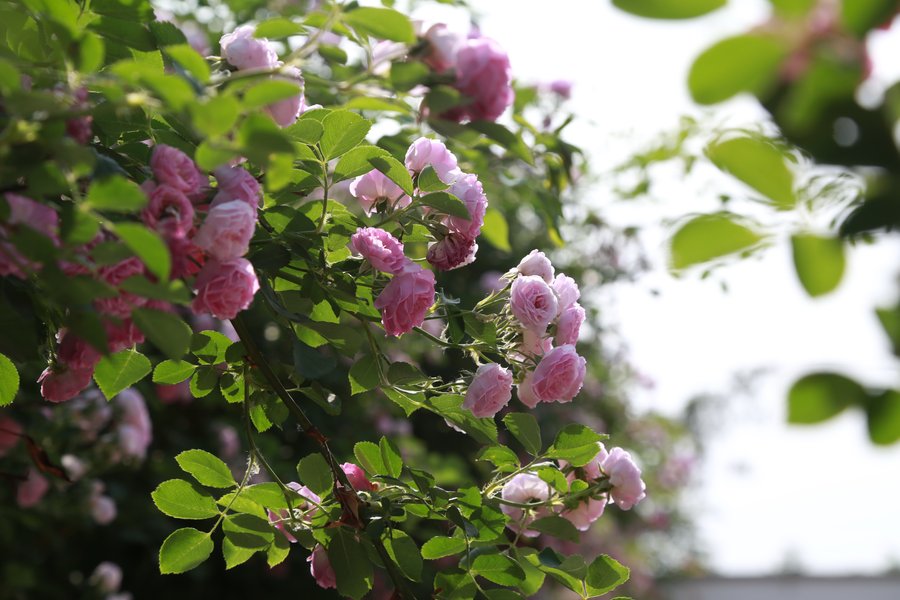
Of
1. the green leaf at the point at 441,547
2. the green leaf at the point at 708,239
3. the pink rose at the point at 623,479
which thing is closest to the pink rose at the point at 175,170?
the green leaf at the point at 708,239

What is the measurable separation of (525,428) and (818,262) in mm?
722

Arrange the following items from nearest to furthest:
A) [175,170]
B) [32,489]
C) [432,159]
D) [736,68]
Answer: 1. [736,68]
2. [175,170]
3. [432,159]
4. [32,489]

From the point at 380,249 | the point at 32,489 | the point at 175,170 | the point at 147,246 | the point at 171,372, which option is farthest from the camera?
the point at 32,489

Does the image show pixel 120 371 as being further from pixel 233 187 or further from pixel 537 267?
pixel 537 267

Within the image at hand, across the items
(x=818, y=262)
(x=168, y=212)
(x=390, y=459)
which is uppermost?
(x=818, y=262)

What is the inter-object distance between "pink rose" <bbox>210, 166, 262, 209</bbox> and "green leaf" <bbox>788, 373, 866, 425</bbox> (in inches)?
21.3

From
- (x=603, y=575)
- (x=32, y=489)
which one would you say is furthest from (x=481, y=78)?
(x=32, y=489)

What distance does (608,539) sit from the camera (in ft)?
24.2

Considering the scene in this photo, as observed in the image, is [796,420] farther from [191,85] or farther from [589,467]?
[589,467]

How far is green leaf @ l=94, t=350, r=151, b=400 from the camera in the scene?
1131 millimetres

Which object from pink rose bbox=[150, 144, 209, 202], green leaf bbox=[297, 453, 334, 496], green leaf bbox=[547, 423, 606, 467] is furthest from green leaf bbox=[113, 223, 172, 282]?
green leaf bbox=[547, 423, 606, 467]

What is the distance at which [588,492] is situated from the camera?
4.06ft

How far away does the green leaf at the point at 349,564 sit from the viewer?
114cm

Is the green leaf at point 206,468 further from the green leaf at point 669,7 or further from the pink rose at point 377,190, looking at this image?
the green leaf at point 669,7
